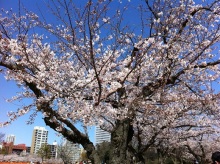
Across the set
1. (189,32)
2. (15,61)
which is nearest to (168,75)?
(189,32)

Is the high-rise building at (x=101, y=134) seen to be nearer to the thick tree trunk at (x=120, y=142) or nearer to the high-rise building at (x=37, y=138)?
the thick tree trunk at (x=120, y=142)

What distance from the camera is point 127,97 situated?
7535mm

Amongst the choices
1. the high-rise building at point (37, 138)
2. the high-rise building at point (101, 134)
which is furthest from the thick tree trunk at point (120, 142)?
the high-rise building at point (37, 138)

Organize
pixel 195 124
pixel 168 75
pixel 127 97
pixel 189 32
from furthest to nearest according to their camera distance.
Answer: pixel 195 124
pixel 189 32
pixel 127 97
pixel 168 75

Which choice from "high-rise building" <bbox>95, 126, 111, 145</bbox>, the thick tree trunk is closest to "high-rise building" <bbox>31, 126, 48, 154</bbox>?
"high-rise building" <bbox>95, 126, 111, 145</bbox>

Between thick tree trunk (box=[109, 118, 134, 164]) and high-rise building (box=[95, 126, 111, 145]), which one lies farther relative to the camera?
high-rise building (box=[95, 126, 111, 145])

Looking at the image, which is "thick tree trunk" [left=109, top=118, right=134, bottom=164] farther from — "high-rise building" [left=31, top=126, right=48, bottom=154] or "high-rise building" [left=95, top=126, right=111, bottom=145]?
"high-rise building" [left=31, top=126, right=48, bottom=154]

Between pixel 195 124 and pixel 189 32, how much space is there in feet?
17.4

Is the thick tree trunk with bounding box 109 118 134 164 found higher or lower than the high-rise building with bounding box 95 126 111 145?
lower

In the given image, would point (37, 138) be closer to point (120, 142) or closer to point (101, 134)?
point (101, 134)

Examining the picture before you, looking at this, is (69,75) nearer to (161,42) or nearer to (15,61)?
(15,61)

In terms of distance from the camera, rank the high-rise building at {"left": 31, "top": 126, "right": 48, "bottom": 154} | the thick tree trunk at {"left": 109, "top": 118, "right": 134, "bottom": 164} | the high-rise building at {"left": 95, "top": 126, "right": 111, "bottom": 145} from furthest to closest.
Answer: the high-rise building at {"left": 31, "top": 126, "right": 48, "bottom": 154} < the high-rise building at {"left": 95, "top": 126, "right": 111, "bottom": 145} < the thick tree trunk at {"left": 109, "top": 118, "right": 134, "bottom": 164}

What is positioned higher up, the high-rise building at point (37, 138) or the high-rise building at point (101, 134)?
the high-rise building at point (37, 138)

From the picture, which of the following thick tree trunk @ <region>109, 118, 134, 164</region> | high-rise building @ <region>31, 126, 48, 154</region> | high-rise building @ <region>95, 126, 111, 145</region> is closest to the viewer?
thick tree trunk @ <region>109, 118, 134, 164</region>
